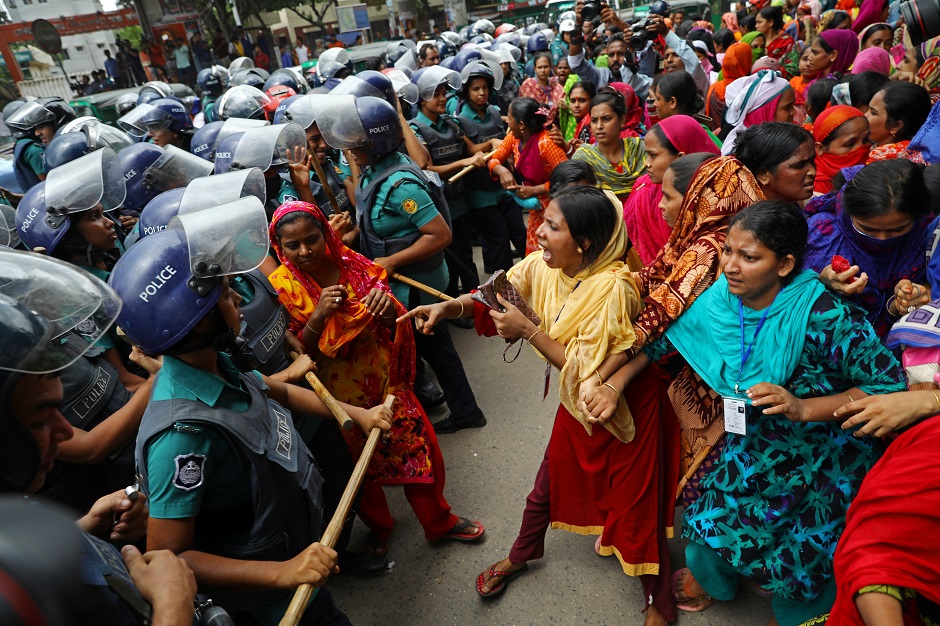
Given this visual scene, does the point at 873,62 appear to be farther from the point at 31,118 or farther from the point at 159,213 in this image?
the point at 31,118

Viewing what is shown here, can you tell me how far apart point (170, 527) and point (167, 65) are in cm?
2087

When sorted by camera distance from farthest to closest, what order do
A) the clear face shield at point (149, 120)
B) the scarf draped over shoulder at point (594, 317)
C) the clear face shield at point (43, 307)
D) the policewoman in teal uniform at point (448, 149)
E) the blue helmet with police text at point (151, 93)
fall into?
the blue helmet with police text at point (151, 93)
the clear face shield at point (149, 120)
the policewoman in teal uniform at point (448, 149)
the scarf draped over shoulder at point (594, 317)
the clear face shield at point (43, 307)

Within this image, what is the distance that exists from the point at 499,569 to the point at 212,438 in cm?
152

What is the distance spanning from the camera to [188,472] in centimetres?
147

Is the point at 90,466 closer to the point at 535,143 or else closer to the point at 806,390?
the point at 806,390

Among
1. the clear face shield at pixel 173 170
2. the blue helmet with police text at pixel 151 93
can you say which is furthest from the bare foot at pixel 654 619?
the blue helmet with police text at pixel 151 93

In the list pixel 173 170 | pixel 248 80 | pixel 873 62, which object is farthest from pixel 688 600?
pixel 248 80

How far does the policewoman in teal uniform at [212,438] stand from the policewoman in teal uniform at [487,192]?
11.1 ft

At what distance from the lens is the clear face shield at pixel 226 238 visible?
1.57m

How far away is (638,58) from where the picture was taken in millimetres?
6980

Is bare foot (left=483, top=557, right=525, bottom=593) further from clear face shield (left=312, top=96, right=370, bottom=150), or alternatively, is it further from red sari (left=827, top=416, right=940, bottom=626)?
clear face shield (left=312, top=96, right=370, bottom=150)

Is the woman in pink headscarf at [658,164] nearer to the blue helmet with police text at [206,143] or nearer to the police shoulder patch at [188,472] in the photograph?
the police shoulder patch at [188,472]

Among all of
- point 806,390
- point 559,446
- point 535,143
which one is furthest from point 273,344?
point 535,143

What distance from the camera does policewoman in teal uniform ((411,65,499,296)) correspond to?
4875mm
